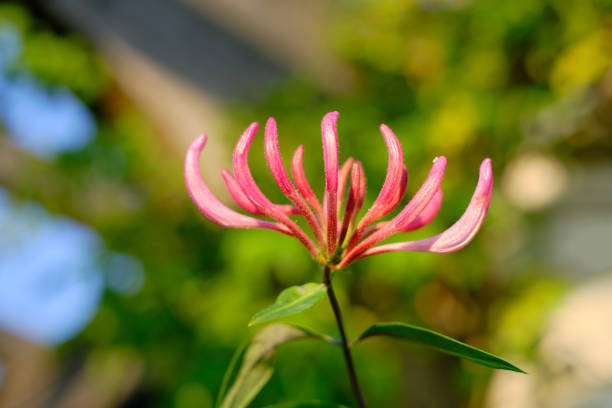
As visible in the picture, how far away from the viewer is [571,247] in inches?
53.3

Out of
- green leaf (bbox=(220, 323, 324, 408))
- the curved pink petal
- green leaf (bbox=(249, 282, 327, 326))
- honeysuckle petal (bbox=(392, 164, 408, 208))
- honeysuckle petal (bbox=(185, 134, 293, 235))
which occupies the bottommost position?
green leaf (bbox=(220, 323, 324, 408))

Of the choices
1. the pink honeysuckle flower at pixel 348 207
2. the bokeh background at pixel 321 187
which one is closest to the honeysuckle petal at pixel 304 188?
the pink honeysuckle flower at pixel 348 207

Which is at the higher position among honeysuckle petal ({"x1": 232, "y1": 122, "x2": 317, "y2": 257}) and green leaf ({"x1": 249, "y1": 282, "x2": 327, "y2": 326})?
honeysuckle petal ({"x1": 232, "y1": 122, "x2": 317, "y2": 257})

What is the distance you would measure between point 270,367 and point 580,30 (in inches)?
53.9

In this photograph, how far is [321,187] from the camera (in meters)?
1.28

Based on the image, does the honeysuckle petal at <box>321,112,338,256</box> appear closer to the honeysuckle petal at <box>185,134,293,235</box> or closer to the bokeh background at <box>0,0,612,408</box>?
the honeysuckle petal at <box>185,134,293,235</box>

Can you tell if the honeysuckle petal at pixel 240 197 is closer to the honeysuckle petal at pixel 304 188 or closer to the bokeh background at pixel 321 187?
the honeysuckle petal at pixel 304 188

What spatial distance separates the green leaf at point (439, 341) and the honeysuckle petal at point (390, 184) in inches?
2.3

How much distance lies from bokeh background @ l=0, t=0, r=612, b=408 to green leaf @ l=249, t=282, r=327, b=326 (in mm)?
764

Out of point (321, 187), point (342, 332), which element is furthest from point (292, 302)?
point (321, 187)

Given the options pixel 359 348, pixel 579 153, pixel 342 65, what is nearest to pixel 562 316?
pixel 579 153

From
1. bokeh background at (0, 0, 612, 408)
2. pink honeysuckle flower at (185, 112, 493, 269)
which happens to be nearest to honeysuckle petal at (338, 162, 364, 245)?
pink honeysuckle flower at (185, 112, 493, 269)

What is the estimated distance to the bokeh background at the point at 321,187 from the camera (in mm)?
1197

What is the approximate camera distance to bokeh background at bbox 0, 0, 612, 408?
120cm
